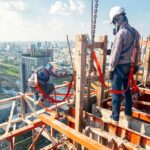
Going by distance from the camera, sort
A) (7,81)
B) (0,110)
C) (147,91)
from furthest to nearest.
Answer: (7,81) < (0,110) < (147,91)

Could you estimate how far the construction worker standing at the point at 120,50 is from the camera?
4.46m

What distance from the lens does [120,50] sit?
4.47 metres

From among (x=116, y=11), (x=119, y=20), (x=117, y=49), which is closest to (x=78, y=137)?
(x=117, y=49)

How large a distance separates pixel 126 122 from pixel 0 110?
201 feet

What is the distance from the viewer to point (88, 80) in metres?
5.07

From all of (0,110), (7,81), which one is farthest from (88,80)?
(7,81)

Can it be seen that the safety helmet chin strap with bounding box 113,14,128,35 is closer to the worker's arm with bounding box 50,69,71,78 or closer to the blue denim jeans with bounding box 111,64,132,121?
the blue denim jeans with bounding box 111,64,132,121

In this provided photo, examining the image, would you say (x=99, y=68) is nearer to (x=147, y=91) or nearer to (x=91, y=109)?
(x=91, y=109)

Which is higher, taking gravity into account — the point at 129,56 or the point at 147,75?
the point at 129,56

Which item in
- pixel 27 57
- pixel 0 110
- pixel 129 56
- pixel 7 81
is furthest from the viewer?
pixel 7 81

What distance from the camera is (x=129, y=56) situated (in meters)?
4.70

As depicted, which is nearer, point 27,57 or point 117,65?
point 117,65

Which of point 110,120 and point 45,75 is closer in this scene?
point 110,120

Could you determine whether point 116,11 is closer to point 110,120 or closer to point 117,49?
point 117,49
